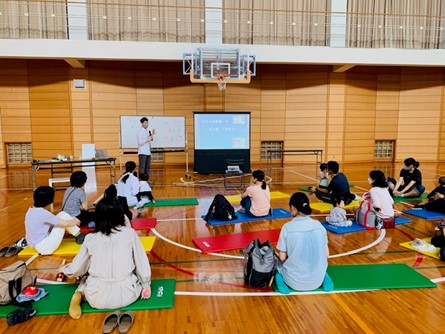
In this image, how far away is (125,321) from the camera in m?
2.62

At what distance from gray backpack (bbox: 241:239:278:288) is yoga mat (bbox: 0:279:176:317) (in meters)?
0.77

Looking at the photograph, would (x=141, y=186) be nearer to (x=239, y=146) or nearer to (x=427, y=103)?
(x=239, y=146)

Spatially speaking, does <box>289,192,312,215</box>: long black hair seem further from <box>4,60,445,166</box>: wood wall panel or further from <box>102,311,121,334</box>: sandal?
<box>4,60,445,166</box>: wood wall panel

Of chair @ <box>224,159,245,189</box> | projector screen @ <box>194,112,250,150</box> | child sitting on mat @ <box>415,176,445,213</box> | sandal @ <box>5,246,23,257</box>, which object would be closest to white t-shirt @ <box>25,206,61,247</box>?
sandal @ <box>5,246,23,257</box>

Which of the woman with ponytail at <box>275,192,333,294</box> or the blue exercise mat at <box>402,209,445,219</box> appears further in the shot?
the blue exercise mat at <box>402,209,445,219</box>

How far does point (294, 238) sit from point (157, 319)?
1.35 meters

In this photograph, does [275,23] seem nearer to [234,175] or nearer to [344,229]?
[234,175]

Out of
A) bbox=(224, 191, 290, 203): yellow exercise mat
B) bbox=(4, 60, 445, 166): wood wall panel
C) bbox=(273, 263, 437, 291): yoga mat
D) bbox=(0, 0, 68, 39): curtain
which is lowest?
bbox=(273, 263, 437, 291): yoga mat

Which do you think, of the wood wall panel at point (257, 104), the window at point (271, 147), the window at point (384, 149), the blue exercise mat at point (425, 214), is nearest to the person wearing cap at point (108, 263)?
the blue exercise mat at point (425, 214)

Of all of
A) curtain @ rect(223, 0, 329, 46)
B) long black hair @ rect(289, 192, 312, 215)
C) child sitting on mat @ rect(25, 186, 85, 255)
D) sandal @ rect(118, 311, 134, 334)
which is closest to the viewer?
sandal @ rect(118, 311, 134, 334)

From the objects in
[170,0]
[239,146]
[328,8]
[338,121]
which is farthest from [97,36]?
[338,121]

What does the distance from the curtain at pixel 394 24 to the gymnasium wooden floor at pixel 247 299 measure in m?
9.06

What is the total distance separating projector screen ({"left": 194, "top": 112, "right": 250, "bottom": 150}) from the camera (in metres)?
10.3

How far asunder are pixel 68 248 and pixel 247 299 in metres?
2.54
